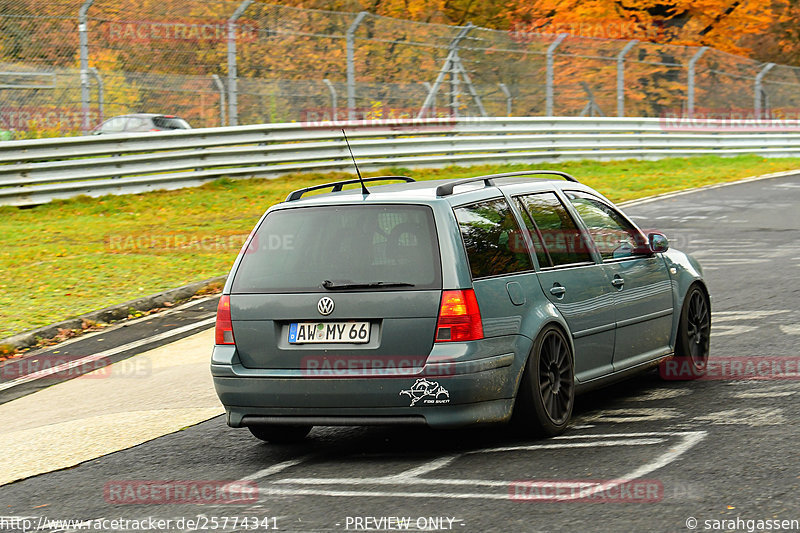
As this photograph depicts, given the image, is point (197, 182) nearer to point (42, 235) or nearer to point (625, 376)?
point (42, 235)

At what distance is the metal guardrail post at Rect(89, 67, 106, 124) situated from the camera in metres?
19.9

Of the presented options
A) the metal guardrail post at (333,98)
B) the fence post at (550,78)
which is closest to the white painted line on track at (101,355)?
the metal guardrail post at (333,98)

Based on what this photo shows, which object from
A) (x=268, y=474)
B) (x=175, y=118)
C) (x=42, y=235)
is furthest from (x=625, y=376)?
(x=175, y=118)

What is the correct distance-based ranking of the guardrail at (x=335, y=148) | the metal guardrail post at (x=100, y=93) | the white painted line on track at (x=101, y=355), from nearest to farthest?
the white painted line on track at (x=101, y=355), the guardrail at (x=335, y=148), the metal guardrail post at (x=100, y=93)

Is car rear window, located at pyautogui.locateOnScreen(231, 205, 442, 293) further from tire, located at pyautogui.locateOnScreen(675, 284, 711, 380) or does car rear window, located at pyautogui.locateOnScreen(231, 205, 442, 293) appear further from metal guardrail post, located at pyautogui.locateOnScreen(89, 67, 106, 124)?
metal guardrail post, located at pyautogui.locateOnScreen(89, 67, 106, 124)

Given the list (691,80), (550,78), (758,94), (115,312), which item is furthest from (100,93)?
(758,94)

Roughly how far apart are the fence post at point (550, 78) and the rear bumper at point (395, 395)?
22.2 metres

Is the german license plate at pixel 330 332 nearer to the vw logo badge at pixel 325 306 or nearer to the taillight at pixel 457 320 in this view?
the vw logo badge at pixel 325 306

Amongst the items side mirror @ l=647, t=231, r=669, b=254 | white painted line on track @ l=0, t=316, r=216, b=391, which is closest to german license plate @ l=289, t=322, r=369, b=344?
side mirror @ l=647, t=231, r=669, b=254

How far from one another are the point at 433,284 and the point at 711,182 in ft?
64.4

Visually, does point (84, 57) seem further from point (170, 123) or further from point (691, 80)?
point (691, 80)

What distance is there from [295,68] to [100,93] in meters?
4.62

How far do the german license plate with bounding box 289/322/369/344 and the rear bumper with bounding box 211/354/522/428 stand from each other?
0.19m

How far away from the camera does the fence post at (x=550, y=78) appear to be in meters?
27.8
